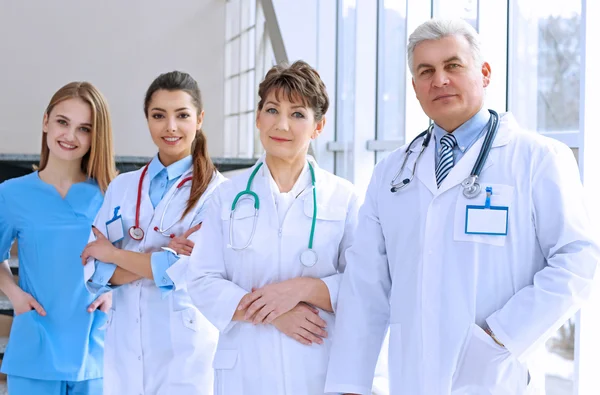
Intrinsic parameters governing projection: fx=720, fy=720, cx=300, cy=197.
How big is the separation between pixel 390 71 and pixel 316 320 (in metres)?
1.96

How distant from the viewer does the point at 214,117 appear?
246 inches

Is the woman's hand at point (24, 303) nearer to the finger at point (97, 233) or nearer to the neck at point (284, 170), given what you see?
the finger at point (97, 233)

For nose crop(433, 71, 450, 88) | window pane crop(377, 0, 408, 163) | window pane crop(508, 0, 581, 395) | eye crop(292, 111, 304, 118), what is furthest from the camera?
window pane crop(377, 0, 408, 163)

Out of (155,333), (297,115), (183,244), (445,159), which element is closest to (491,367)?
(445,159)

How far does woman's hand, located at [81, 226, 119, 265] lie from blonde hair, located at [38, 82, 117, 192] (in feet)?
1.34

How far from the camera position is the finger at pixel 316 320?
1.76 meters

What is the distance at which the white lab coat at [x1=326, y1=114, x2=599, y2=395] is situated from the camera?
4.59 ft

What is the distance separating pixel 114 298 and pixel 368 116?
162cm

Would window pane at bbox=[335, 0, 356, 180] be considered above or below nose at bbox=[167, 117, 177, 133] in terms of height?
above

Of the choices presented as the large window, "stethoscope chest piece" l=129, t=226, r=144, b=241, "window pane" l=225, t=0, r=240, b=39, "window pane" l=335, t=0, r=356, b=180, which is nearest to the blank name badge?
"stethoscope chest piece" l=129, t=226, r=144, b=241

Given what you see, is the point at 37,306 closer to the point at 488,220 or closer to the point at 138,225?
the point at 138,225

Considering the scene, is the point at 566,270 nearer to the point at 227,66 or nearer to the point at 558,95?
the point at 558,95

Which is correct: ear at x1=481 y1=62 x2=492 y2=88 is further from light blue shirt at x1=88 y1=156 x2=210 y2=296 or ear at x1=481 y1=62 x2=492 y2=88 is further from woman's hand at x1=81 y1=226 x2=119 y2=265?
woman's hand at x1=81 y1=226 x2=119 y2=265

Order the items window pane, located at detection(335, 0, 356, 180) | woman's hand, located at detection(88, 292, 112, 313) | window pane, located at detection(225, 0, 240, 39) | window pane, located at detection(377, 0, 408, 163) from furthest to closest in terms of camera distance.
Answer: window pane, located at detection(225, 0, 240, 39), window pane, located at detection(335, 0, 356, 180), window pane, located at detection(377, 0, 408, 163), woman's hand, located at detection(88, 292, 112, 313)
